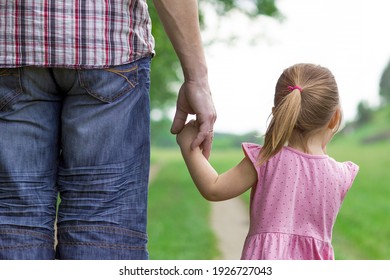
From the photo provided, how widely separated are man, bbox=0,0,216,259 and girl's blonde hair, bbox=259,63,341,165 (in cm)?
54

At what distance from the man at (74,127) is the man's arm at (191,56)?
0.48 ft

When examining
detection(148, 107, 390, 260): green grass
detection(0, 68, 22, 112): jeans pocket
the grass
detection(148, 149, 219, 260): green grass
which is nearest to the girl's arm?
detection(0, 68, 22, 112): jeans pocket

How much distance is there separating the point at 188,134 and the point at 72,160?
60 centimetres

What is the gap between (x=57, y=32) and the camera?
7.87 ft

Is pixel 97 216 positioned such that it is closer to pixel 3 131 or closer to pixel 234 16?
pixel 3 131

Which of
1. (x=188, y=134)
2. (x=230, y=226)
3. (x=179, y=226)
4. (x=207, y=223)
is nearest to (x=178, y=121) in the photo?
(x=188, y=134)

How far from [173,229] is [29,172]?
1039cm

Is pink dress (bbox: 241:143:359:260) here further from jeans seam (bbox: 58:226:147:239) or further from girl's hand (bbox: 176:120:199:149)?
jeans seam (bbox: 58:226:147:239)

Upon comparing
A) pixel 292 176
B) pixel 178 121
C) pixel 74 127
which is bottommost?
pixel 292 176

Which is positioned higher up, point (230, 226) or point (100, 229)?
point (100, 229)

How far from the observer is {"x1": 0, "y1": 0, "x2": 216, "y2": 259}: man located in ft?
7.87

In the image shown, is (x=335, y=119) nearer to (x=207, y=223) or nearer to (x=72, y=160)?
(x=72, y=160)

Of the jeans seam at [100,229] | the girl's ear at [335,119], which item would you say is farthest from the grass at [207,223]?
the jeans seam at [100,229]
